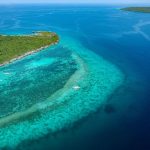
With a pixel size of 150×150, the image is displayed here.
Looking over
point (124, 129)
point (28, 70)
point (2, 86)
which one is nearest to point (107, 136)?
point (124, 129)

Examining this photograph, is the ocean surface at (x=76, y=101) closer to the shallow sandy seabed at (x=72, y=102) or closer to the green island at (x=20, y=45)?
the shallow sandy seabed at (x=72, y=102)

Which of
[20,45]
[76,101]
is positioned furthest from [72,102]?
[20,45]

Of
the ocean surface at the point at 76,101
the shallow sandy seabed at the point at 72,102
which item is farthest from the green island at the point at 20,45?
the shallow sandy seabed at the point at 72,102

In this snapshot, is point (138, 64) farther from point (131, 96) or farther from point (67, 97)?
point (67, 97)

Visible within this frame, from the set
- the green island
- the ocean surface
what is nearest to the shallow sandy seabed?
the ocean surface

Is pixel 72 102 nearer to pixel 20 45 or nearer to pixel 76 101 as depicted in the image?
pixel 76 101

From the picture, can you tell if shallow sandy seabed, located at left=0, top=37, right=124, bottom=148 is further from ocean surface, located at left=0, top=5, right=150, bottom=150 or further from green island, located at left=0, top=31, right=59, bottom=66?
green island, located at left=0, top=31, right=59, bottom=66
